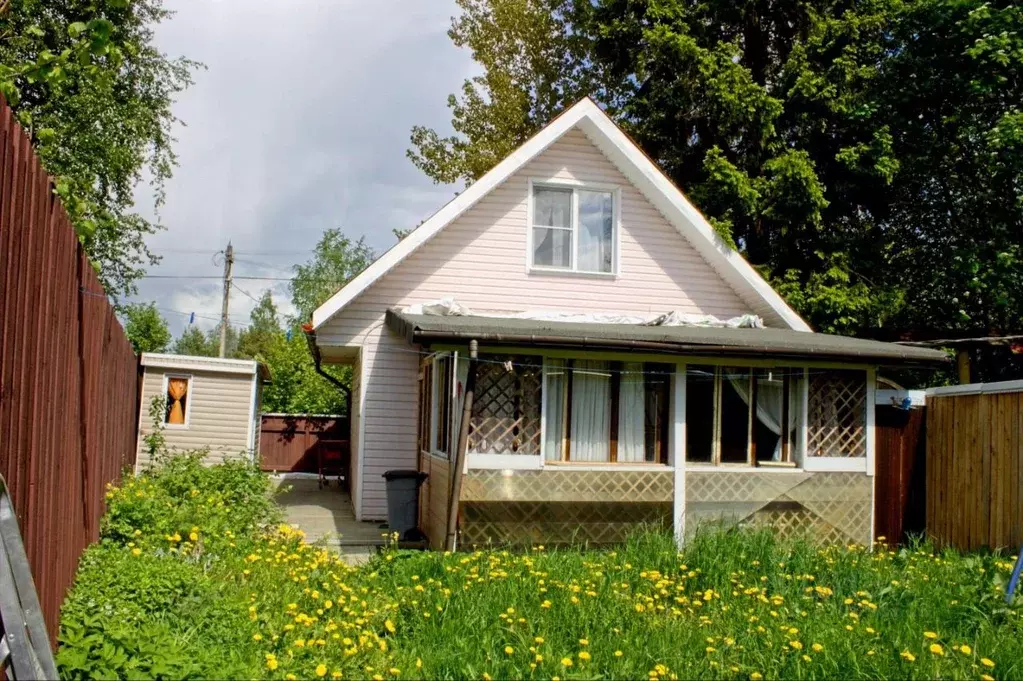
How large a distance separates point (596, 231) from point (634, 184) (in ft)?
3.20

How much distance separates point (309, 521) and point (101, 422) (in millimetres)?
6137

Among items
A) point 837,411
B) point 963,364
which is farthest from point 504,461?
point 963,364

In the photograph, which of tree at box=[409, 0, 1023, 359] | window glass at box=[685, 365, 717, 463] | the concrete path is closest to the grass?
the concrete path

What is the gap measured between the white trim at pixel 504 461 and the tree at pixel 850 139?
9652mm

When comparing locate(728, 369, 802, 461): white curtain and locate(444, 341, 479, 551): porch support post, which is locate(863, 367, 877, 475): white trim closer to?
locate(728, 369, 802, 461): white curtain

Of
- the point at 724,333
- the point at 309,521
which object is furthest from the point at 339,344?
the point at 724,333

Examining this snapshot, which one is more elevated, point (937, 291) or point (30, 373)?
point (937, 291)

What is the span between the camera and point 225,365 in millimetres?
18562

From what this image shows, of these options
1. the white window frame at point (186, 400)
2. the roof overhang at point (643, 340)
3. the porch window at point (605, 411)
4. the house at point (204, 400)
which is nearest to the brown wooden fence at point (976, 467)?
the roof overhang at point (643, 340)

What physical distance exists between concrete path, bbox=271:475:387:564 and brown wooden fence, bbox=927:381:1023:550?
7139mm

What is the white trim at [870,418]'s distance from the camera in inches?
468

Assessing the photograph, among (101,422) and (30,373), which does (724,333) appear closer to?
(101,422)

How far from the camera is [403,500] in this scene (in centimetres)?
1166

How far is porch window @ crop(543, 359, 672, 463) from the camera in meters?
11.1
